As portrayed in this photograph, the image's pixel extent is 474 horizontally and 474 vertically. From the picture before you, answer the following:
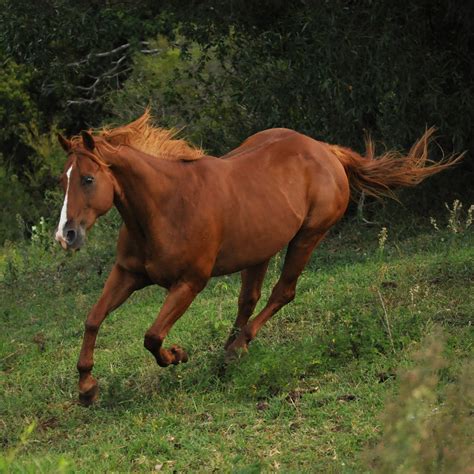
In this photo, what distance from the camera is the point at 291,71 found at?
1362 centimetres

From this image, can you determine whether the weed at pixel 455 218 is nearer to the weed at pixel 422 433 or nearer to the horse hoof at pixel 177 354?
the horse hoof at pixel 177 354

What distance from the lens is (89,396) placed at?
24.3ft

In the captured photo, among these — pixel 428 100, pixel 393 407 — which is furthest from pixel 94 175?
pixel 428 100

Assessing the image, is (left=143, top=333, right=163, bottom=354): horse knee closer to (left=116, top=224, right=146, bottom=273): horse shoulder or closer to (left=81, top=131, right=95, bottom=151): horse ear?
(left=116, top=224, right=146, bottom=273): horse shoulder

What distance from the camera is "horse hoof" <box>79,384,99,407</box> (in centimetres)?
738

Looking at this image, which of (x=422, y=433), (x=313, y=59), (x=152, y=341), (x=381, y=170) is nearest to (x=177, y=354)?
(x=152, y=341)

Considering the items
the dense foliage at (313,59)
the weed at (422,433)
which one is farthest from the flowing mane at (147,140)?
the dense foliage at (313,59)

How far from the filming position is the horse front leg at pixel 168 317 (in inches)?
285

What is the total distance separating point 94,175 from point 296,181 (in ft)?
6.22

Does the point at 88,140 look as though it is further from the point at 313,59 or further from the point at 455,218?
the point at 313,59

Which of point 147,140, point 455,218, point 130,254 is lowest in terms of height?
point 455,218

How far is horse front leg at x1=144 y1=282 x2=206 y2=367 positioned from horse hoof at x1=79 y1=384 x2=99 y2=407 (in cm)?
47

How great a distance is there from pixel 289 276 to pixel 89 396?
6.22 feet

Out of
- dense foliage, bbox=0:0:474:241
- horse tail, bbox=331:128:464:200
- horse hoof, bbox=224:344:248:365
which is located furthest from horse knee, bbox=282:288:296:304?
dense foliage, bbox=0:0:474:241
